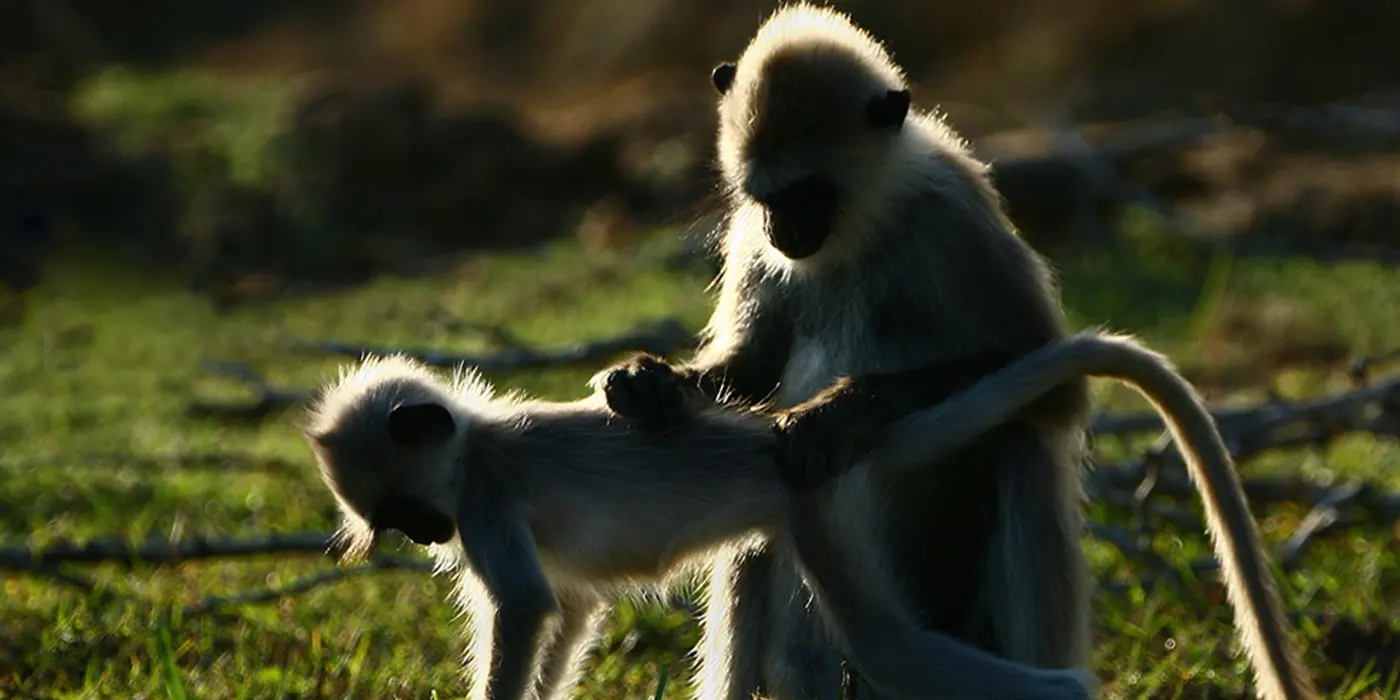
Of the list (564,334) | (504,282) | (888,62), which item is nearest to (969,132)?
(504,282)

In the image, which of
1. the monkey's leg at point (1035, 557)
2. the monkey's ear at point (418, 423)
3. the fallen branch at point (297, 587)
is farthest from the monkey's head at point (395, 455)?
the monkey's leg at point (1035, 557)

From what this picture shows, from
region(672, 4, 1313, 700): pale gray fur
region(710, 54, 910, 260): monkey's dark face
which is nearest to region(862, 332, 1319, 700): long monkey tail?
region(672, 4, 1313, 700): pale gray fur

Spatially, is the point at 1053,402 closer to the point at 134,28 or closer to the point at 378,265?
the point at 378,265

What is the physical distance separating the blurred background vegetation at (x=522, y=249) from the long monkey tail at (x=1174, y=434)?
2.37ft

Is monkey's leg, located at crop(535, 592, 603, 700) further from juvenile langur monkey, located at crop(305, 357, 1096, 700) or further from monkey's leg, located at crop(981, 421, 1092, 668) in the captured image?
monkey's leg, located at crop(981, 421, 1092, 668)

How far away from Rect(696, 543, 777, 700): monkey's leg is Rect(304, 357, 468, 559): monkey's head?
0.67 meters

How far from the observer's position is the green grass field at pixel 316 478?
16.5ft

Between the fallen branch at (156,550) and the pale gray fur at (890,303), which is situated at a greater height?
the fallen branch at (156,550)

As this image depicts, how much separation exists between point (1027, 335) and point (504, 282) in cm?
823

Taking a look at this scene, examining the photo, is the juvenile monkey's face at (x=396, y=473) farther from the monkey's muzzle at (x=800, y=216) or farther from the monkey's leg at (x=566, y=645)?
the monkey's muzzle at (x=800, y=216)

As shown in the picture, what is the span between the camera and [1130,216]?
12.1 metres

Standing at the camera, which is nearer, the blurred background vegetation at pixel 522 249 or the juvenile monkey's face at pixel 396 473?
the juvenile monkey's face at pixel 396 473

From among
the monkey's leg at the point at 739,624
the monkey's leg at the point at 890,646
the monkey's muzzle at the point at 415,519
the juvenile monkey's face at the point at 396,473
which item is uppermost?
the juvenile monkey's face at the point at 396,473

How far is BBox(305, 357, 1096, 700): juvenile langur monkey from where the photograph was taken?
383cm
